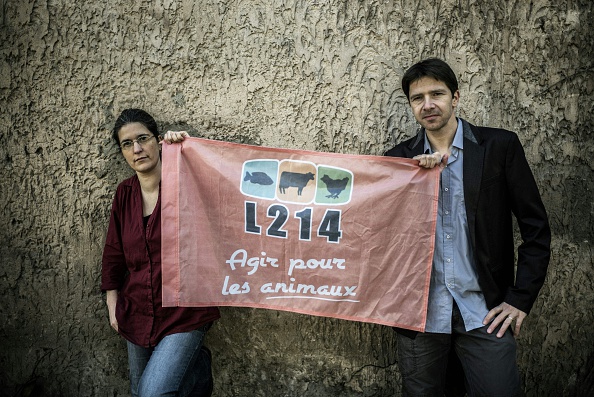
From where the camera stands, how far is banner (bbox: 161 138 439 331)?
85.5 inches

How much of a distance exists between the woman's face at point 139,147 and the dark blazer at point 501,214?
1.43 meters

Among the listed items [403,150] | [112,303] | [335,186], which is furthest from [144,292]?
[403,150]

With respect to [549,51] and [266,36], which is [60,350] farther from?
[549,51]

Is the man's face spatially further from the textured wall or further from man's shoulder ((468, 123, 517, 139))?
the textured wall

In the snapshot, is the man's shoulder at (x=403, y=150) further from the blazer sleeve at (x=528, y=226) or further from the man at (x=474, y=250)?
the blazer sleeve at (x=528, y=226)

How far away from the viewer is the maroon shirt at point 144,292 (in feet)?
7.11

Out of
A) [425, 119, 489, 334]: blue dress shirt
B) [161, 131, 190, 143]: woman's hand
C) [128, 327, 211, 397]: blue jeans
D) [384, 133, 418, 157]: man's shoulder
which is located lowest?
[128, 327, 211, 397]: blue jeans

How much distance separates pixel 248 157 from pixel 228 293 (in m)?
0.65

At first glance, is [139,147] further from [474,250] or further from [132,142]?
[474,250]

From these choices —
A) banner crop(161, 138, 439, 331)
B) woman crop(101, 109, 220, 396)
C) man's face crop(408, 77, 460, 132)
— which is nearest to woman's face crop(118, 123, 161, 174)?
woman crop(101, 109, 220, 396)

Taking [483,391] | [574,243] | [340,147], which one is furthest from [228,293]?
[574,243]

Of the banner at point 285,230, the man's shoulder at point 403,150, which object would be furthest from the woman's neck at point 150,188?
the man's shoulder at point 403,150

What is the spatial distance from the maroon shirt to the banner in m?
0.06

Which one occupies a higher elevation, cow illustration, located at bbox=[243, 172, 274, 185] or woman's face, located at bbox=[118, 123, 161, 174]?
woman's face, located at bbox=[118, 123, 161, 174]
